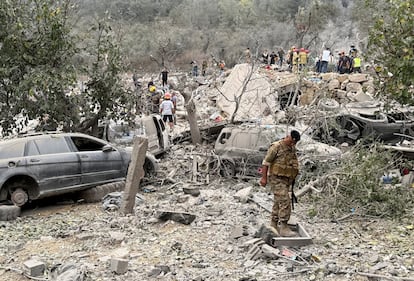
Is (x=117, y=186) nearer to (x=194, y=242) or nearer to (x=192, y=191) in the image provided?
(x=192, y=191)

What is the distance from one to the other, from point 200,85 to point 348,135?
16.2 metres

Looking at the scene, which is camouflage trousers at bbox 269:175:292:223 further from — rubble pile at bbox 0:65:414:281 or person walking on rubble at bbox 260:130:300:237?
rubble pile at bbox 0:65:414:281

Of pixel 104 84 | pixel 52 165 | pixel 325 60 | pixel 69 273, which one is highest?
pixel 325 60

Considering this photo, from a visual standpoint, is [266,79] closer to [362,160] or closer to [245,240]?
[362,160]

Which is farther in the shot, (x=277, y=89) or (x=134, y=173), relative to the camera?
(x=277, y=89)

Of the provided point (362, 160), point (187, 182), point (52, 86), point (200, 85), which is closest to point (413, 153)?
point (362, 160)

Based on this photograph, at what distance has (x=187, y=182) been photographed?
1308 cm

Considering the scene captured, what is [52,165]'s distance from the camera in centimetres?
1073

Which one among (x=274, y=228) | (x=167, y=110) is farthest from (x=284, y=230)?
(x=167, y=110)

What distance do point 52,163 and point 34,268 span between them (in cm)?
413

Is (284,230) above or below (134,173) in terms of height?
below

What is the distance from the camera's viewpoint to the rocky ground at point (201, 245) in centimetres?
677

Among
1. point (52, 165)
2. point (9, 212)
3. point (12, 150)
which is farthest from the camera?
point (52, 165)

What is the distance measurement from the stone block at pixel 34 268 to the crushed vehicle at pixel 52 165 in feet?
11.7
